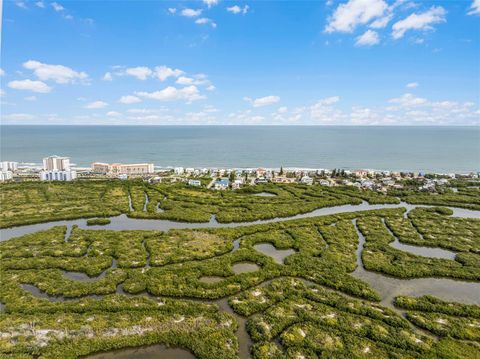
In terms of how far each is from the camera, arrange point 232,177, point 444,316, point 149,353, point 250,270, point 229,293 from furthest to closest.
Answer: point 232,177, point 250,270, point 229,293, point 444,316, point 149,353

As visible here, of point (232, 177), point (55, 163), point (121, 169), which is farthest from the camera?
point (121, 169)

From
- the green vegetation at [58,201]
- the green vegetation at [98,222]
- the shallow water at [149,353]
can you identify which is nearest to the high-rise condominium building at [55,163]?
the green vegetation at [58,201]

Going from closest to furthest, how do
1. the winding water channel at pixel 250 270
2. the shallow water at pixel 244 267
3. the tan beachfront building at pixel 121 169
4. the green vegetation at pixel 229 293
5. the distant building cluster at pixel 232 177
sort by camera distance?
the winding water channel at pixel 250 270
the green vegetation at pixel 229 293
the shallow water at pixel 244 267
the distant building cluster at pixel 232 177
the tan beachfront building at pixel 121 169

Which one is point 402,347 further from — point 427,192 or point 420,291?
point 427,192

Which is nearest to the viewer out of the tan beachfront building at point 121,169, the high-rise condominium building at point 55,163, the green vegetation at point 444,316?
the green vegetation at point 444,316

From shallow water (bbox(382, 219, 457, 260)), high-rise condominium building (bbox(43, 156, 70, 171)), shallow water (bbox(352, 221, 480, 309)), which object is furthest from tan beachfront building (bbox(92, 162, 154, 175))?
shallow water (bbox(352, 221, 480, 309))

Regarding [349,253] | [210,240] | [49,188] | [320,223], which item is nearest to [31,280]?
[210,240]

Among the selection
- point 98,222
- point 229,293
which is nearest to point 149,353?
point 229,293

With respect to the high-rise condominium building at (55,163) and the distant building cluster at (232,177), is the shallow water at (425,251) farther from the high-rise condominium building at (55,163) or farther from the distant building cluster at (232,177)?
the high-rise condominium building at (55,163)

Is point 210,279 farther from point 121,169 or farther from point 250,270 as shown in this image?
point 121,169

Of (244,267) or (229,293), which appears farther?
(244,267)
